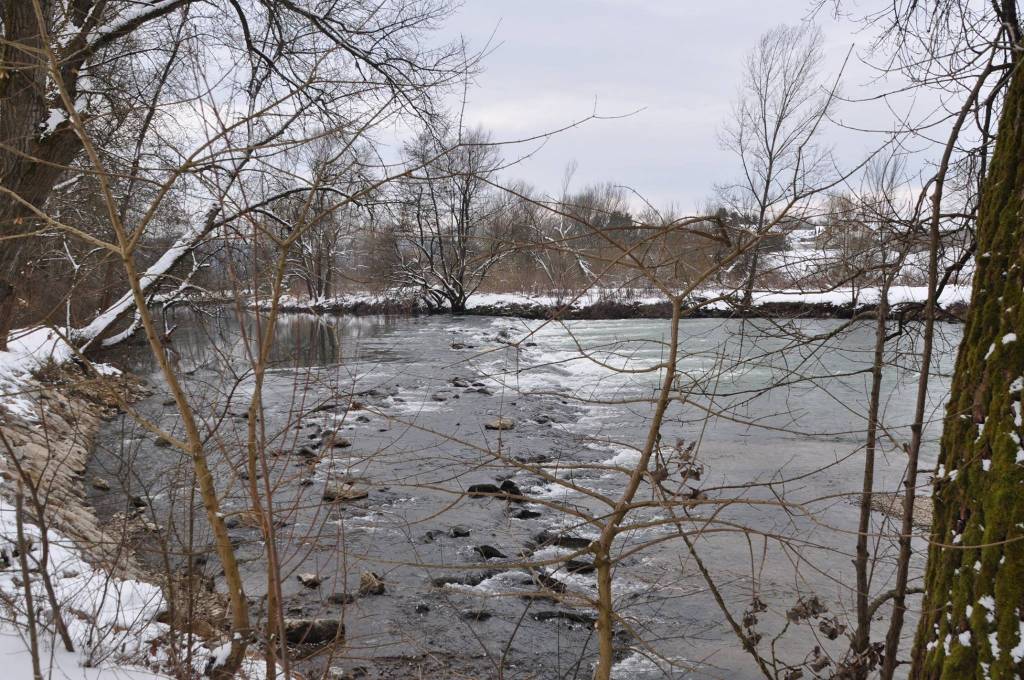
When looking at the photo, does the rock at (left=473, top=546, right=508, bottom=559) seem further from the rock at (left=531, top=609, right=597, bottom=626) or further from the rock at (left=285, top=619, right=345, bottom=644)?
the rock at (left=285, top=619, right=345, bottom=644)

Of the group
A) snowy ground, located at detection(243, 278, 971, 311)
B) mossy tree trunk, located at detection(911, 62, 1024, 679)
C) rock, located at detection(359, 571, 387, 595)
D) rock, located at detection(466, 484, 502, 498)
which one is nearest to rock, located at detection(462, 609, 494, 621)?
rock, located at detection(359, 571, 387, 595)

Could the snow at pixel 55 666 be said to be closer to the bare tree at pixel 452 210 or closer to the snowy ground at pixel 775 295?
the snowy ground at pixel 775 295

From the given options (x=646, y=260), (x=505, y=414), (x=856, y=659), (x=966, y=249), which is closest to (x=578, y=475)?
(x=505, y=414)

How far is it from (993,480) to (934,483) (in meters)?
0.30

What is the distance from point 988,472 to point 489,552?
4.50m

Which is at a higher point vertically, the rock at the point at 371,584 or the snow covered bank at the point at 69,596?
the snow covered bank at the point at 69,596

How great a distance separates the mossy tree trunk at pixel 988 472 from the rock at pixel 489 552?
3971mm

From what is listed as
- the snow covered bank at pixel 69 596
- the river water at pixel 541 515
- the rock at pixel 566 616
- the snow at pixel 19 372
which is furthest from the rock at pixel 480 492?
the snow at pixel 19 372

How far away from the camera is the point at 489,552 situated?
6051 millimetres

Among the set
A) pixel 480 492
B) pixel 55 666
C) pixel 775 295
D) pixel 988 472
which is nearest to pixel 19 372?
pixel 55 666

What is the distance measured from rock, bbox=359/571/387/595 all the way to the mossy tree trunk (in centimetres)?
385

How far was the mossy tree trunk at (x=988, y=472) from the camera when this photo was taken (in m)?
2.05

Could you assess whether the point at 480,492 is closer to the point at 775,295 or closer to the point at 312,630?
the point at 775,295

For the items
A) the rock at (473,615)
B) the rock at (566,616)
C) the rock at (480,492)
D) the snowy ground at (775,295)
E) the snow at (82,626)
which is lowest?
the rock at (473,615)
